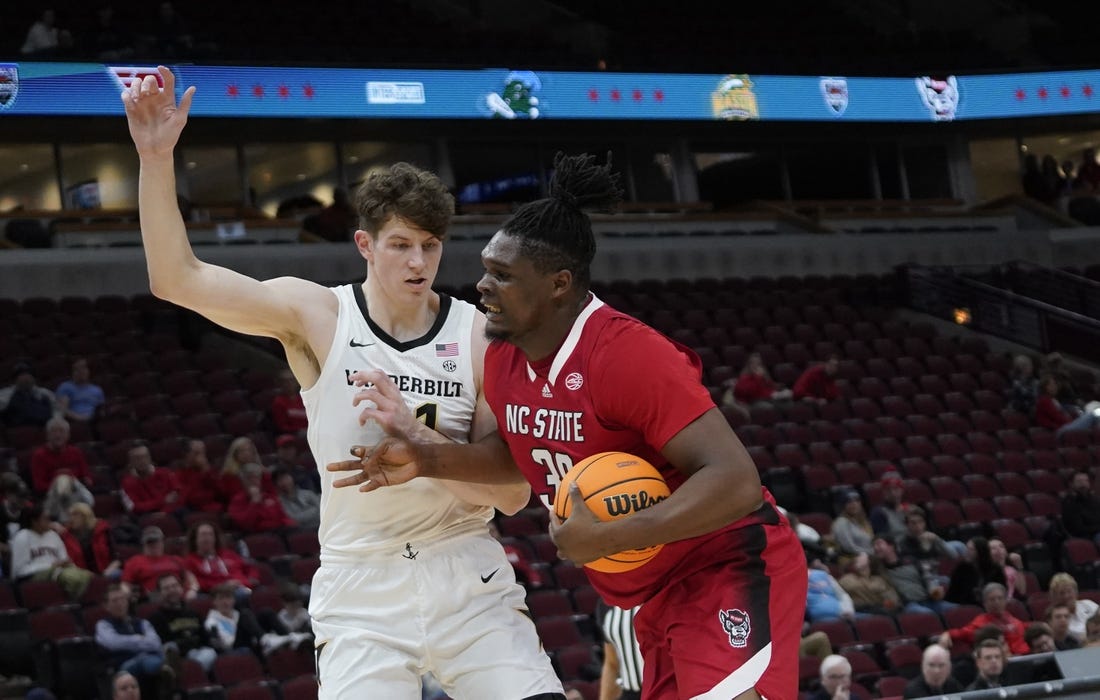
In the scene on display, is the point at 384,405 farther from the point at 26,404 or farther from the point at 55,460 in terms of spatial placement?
the point at 26,404

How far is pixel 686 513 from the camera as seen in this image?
321 centimetres

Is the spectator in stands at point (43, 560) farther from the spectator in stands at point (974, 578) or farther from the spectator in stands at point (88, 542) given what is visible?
the spectator in stands at point (974, 578)

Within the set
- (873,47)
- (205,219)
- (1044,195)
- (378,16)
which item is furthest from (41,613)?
(1044,195)

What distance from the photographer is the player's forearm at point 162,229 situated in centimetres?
359

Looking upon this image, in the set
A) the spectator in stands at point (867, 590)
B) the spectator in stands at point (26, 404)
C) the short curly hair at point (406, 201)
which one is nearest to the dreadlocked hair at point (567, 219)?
the short curly hair at point (406, 201)

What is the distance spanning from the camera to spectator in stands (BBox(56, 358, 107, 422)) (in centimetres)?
1202

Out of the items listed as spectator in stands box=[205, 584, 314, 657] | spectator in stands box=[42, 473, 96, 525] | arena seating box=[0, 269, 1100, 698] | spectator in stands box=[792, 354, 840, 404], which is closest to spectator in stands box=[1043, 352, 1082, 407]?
arena seating box=[0, 269, 1100, 698]

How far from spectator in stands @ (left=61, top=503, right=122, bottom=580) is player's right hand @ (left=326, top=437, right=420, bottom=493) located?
20.9 ft

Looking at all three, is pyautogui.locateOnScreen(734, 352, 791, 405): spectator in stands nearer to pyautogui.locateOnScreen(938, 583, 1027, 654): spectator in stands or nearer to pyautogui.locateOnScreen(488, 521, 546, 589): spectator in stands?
pyautogui.locateOnScreen(938, 583, 1027, 654): spectator in stands

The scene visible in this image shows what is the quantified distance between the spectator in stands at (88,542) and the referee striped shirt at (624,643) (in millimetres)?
4240

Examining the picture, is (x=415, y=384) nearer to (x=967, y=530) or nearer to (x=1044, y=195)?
(x=967, y=530)

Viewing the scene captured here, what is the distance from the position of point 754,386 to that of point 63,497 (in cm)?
758

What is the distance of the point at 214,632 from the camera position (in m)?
8.88

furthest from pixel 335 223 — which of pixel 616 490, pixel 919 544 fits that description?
pixel 616 490
